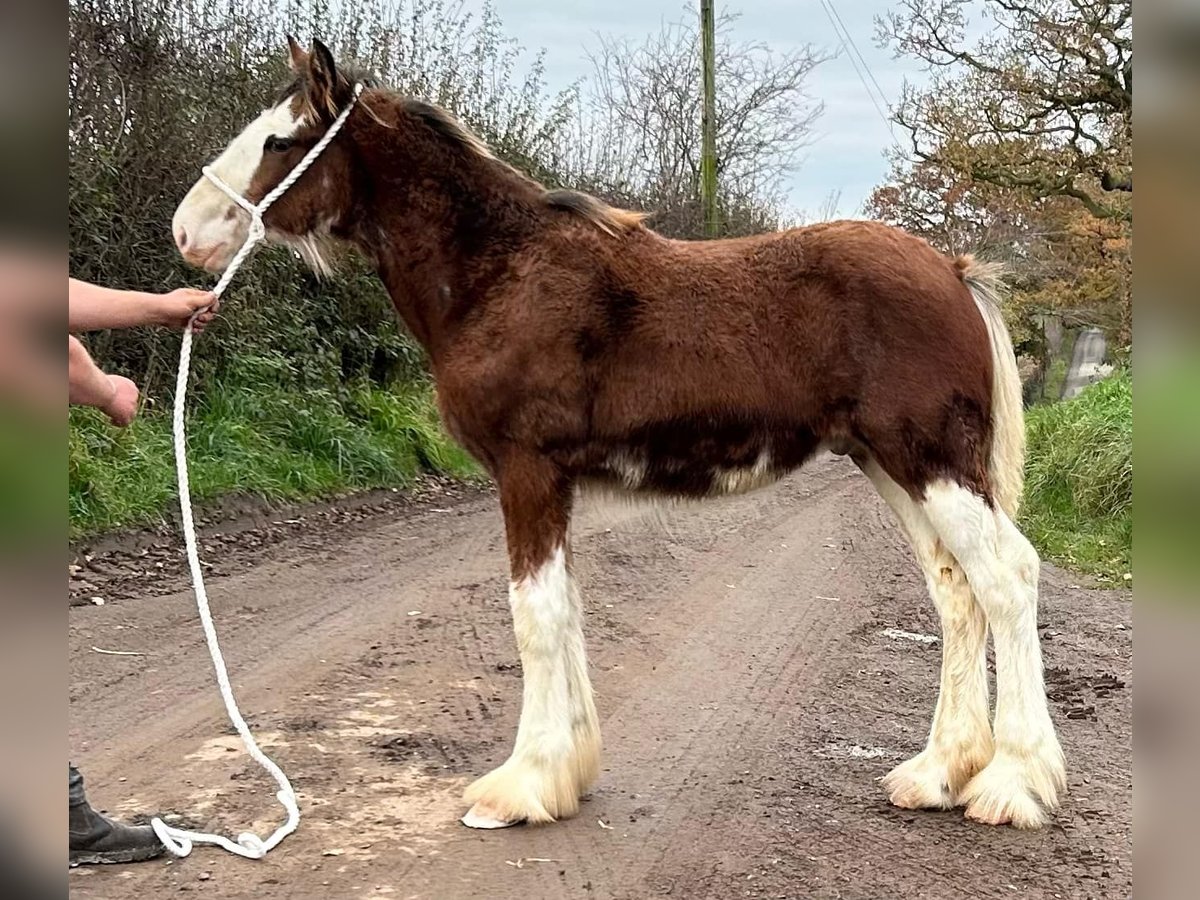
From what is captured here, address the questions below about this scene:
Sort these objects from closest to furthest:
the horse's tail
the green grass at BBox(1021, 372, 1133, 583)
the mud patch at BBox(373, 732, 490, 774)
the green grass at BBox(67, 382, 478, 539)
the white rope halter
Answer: the white rope halter, the horse's tail, the mud patch at BBox(373, 732, 490, 774), the green grass at BBox(67, 382, 478, 539), the green grass at BBox(1021, 372, 1133, 583)

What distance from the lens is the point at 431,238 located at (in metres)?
3.61

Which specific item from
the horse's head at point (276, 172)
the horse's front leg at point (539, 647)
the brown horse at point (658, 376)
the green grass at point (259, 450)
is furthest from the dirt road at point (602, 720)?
the horse's head at point (276, 172)

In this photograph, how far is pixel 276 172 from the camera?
351 centimetres

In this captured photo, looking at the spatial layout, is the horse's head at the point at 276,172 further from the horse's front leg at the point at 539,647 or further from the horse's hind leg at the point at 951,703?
the horse's hind leg at the point at 951,703

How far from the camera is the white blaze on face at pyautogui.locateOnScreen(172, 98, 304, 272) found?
3.48 metres

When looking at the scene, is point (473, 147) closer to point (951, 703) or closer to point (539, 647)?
point (539, 647)

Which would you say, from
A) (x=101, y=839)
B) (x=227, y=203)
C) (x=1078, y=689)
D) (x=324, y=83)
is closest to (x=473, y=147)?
(x=324, y=83)

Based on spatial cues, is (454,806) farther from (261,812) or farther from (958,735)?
Answer: (958,735)

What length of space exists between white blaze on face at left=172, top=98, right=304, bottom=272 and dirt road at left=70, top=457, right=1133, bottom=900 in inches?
67.1

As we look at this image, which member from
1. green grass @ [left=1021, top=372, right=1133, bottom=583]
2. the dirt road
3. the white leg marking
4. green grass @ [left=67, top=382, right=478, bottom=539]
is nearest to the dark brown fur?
the white leg marking

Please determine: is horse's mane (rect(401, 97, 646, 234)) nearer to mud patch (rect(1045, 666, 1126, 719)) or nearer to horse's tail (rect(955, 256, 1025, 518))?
horse's tail (rect(955, 256, 1025, 518))

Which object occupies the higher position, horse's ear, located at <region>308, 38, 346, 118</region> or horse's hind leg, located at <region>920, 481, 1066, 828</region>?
horse's ear, located at <region>308, 38, 346, 118</region>

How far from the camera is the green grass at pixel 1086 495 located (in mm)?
8117
